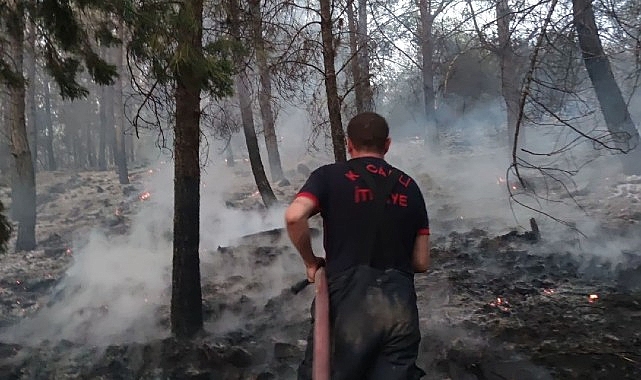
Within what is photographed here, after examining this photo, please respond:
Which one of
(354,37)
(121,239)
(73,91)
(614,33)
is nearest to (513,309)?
(614,33)

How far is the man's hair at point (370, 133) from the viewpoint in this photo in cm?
311

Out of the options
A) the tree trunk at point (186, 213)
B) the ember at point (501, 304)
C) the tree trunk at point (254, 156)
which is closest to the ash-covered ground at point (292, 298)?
the ember at point (501, 304)

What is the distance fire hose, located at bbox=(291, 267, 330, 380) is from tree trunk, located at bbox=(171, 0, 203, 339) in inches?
135

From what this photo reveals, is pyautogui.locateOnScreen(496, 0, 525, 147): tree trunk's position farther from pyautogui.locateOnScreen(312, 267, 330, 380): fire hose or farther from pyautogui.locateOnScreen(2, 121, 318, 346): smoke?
pyautogui.locateOnScreen(2, 121, 318, 346): smoke

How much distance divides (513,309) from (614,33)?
3.41 metres

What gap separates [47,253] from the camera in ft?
41.2

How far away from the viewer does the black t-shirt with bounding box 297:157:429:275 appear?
2910 mm

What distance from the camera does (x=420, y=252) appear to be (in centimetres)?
314

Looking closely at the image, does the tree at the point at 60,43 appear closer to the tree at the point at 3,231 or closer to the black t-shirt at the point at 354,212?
the tree at the point at 3,231

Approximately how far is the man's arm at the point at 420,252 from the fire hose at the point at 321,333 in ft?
1.87

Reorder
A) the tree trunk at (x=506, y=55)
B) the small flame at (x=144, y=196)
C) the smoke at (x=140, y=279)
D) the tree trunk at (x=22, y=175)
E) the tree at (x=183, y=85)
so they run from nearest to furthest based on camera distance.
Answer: the tree at (x=183, y=85)
the tree trunk at (x=506, y=55)
the smoke at (x=140, y=279)
the tree trunk at (x=22, y=175)
the small flame at (x=144, y=196)

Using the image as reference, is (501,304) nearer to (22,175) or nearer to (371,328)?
(371,328)

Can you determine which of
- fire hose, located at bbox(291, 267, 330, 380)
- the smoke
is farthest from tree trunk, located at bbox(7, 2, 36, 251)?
fire hose, located at bbox(291, 267, 330, 380)

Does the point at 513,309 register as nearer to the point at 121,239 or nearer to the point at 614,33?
the point at 614,33
